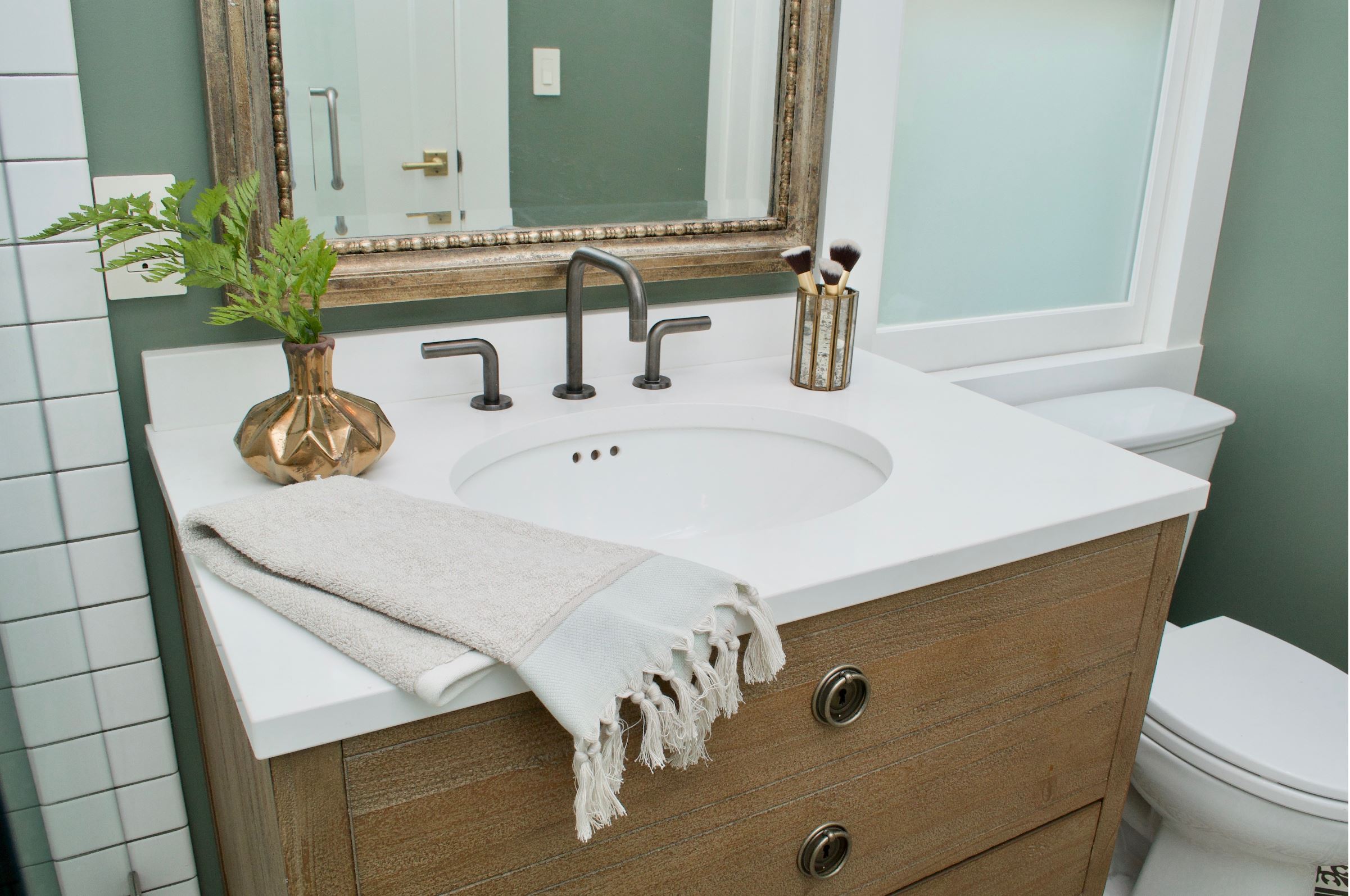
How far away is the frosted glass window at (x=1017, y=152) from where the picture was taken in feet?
4.88

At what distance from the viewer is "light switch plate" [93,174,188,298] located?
0.98 metres

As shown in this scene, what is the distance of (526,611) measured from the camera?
0.67m

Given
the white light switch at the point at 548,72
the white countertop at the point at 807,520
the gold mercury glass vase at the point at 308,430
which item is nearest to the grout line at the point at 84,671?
the white countertop at the point at 807,520

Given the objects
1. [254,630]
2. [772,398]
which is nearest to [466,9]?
[772,398]

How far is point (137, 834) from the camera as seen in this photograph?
121 centimetres

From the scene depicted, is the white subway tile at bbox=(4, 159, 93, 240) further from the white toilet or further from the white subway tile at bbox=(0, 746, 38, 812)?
the white toilet

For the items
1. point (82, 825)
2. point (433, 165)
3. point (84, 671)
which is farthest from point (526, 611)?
point (82, 825)

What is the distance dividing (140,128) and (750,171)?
693 mm

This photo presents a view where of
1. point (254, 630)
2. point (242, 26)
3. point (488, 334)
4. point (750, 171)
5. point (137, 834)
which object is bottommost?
point (137, 834)

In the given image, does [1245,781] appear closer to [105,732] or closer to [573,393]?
[573,393]

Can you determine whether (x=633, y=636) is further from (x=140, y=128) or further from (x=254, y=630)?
(x=140, y=128)

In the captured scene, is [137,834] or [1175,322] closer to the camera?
[137,834]

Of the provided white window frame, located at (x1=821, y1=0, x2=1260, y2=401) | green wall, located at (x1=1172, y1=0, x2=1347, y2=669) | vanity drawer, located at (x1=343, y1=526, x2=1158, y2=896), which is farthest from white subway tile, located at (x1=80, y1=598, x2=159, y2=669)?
green wall, located at (x1=1172, y1=0, x2=1347, y2=669)

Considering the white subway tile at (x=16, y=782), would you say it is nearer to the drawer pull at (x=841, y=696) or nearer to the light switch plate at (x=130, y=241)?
the light switch plate at (x=130, y=241)
